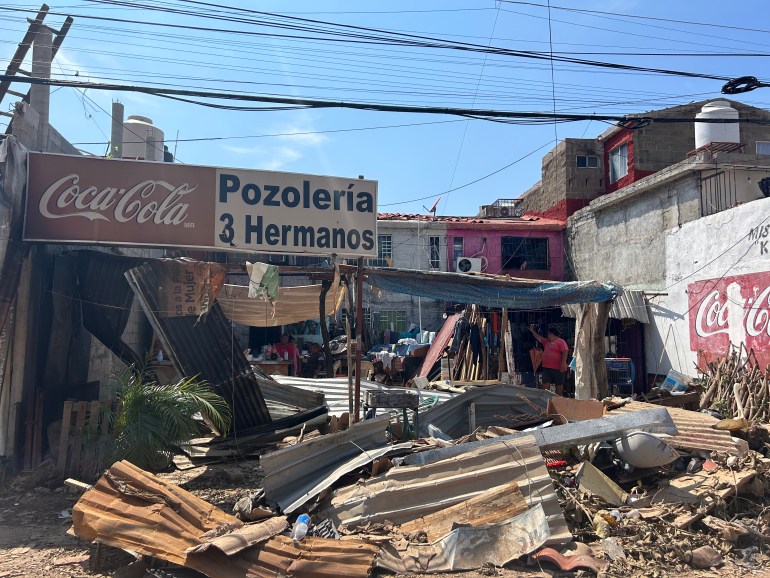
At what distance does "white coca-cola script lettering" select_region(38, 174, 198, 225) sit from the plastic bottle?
184 inches

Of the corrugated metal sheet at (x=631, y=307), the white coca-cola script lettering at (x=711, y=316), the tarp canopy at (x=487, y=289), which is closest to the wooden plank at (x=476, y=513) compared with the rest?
the tarp canopy at (x=487, y=289)

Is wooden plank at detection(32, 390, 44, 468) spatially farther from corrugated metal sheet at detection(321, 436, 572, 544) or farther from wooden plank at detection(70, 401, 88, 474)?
corrugated metal sheet at detection(321, 436, 572, 544)

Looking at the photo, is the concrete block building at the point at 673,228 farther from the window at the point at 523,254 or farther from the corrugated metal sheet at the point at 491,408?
the corrugated metal sheet at the point at 491,408

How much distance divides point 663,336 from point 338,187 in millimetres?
10847

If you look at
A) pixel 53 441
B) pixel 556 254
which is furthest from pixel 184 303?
pixel 556 254

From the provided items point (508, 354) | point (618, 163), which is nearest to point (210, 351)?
point (508, 354)

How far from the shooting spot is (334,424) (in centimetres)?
902

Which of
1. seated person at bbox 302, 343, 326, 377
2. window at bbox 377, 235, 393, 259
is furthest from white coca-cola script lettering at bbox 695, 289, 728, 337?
window at bbox 377, 235, 393, 259

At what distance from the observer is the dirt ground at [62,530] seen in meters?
5.02

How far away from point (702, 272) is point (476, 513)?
10.8 m

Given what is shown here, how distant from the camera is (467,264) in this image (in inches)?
874

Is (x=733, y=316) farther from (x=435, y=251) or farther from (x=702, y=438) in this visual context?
(x=435, y=251)

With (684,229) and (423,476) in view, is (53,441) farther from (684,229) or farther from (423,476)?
(684,229)

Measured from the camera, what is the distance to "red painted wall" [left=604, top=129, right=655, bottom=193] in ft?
70.9
